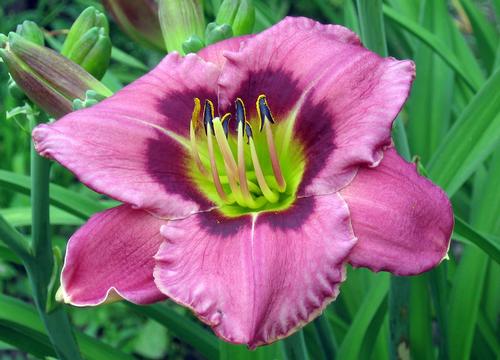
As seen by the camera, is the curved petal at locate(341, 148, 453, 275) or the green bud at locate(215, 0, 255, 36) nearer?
the curved petal at locate(341, 148, 453, 275)

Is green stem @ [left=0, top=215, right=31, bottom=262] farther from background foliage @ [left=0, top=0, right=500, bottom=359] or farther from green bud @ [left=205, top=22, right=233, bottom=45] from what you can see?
green bud @ [left=205, top=22, right=233, bottom=45]

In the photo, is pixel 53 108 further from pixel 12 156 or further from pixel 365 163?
pixel 12 156

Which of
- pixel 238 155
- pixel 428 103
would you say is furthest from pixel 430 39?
pixel 238 155

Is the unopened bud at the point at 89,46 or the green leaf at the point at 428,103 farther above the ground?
the unopened bud at the point at 89,46

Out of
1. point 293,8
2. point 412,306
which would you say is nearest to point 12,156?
point 293,8

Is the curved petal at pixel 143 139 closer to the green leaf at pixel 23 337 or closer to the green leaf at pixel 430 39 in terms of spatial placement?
the green leaf at pixel 23 337

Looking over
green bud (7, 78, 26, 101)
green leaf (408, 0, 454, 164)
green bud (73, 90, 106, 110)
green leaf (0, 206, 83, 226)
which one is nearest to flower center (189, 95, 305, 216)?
green bud (73, 90, 106, 110)

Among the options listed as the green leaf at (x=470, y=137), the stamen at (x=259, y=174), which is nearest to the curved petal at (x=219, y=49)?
the stamen at (x=259, y=174)
